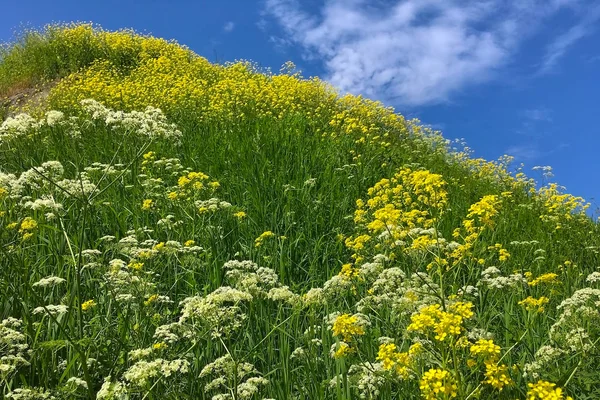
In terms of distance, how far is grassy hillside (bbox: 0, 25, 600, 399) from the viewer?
3053 millimetres

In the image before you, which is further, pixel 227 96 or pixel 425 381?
pixel 227 96

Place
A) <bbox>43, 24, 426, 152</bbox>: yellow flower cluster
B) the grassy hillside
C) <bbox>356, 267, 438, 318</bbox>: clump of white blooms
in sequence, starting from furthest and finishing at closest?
<bbox>43, 24, 426, 152</bbox>: yellow flower cluster → <bbox>356, 267, 438, 318</bbox>: clump of white blooms → the grassy hillside

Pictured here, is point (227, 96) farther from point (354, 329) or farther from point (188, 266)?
point (354, 329)

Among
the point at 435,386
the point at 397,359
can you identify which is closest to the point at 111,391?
the point at 397,359

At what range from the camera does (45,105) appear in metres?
15.9

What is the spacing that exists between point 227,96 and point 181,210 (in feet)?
24.1

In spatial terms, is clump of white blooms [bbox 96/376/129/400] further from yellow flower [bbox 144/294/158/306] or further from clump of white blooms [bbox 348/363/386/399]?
clump of white blooms [bbox 348/363/386/399]

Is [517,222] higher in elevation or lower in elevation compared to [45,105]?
lower

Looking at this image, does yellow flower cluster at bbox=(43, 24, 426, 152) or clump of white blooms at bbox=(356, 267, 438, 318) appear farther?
yellow flower cluster at bbox=(43, 24, 426, 152)

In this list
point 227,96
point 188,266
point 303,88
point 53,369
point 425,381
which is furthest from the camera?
point 303,88

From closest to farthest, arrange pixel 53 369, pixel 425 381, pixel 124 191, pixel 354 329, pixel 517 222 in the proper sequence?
1. pixel 425 381
2. pixel 354 329
3. pixel 53 369
4. pixel 124 191
5. pixel 517 222

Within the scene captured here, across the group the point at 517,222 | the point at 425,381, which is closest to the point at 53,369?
the point at 425,381

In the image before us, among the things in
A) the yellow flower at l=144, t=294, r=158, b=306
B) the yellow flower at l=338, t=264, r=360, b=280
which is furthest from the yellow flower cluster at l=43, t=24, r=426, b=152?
the yellow flower at l=144, t=294, r=158, b=306

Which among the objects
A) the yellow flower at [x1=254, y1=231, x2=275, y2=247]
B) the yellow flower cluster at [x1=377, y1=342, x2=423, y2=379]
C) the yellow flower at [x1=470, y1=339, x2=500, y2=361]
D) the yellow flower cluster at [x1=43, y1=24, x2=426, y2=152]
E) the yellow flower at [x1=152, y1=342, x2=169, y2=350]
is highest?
the yellow flower cluster at [x1=43, y1=24, x2=426, y2=152]
